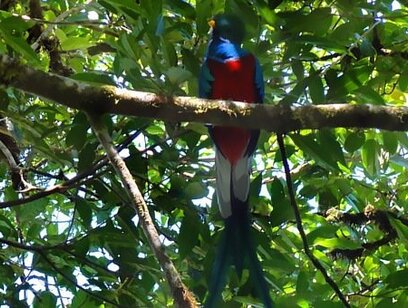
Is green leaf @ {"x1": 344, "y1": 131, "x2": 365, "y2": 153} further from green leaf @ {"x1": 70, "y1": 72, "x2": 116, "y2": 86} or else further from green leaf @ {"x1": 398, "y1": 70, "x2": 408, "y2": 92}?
green leaf @ {"x1": 70, "y1": 72, "x2": 116, "y2": 86}

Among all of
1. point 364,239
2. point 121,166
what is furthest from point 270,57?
point 364,239

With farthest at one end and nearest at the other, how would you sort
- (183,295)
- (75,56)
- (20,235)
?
1. (75,56)
2. (20,235)
3. (183,295)

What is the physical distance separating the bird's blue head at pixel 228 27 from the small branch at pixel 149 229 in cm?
55

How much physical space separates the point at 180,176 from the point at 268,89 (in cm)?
38

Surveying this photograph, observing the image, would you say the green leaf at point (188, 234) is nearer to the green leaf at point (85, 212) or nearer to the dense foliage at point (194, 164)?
the dense foliage at point (194, 164)

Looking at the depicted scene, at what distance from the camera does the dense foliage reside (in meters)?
1.99

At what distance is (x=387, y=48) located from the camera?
2285mm

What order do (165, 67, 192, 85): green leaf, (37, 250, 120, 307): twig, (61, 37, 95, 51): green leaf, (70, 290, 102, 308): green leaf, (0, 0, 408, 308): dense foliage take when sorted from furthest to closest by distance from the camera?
(61, 37, 95, 51): green leaf
(70, 290, 102, 308): green leaf
(37, 250, 120, 307): twig
(0, 0, 408, 308): dense foliage
(165, 67, 192, 85): green leaf

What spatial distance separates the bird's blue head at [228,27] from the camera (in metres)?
2.07

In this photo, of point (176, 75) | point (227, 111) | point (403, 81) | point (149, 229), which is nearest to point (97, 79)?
point (176, 75)

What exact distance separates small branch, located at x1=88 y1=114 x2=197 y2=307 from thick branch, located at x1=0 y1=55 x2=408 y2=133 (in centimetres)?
6

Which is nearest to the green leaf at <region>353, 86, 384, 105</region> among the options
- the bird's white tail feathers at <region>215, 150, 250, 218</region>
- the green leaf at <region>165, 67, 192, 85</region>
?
the bird's white tail feathers at <region>215, 150, 250, 218</region>

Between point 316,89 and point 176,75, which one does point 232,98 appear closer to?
point 316,89

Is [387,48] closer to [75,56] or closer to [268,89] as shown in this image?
[268,89]
